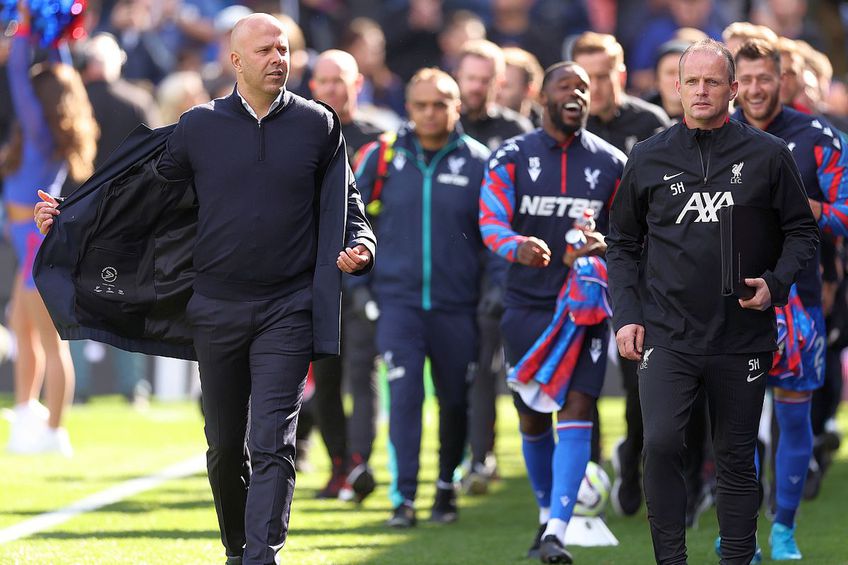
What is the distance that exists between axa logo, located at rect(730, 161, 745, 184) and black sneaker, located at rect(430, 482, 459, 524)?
345 centimetres

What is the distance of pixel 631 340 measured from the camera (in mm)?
6832

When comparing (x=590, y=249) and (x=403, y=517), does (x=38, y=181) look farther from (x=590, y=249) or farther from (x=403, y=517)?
(x=590, y=249)

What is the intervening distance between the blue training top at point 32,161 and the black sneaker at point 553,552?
5.95 meters

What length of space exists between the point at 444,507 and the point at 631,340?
2.98 metres

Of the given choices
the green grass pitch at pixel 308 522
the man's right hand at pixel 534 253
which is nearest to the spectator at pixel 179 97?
the green grass pitch at pixel 308 522

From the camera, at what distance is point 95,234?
7.28 m

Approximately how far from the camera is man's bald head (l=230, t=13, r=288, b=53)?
6.99 metres

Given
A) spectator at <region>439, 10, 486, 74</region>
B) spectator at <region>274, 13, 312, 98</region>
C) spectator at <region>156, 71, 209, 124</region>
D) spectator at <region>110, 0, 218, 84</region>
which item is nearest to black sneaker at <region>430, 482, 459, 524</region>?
spectator at <region>274, 13, 312, 98</region>

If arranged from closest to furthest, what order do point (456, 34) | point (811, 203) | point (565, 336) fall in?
point (811, 203) < point (565, 336) < point (456, 34)

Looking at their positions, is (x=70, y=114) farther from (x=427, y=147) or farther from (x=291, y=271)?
(x=291, y=271)

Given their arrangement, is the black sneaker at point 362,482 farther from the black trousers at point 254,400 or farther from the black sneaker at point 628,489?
the black trousers at point 254,400

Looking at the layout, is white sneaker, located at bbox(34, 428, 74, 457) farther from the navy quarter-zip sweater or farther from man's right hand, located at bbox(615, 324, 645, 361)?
man's right hand, located at bbox(615, 324, 645, 361)

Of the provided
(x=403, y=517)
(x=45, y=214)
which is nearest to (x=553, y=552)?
(x=403, y=517)

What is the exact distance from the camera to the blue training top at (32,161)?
1232cm
